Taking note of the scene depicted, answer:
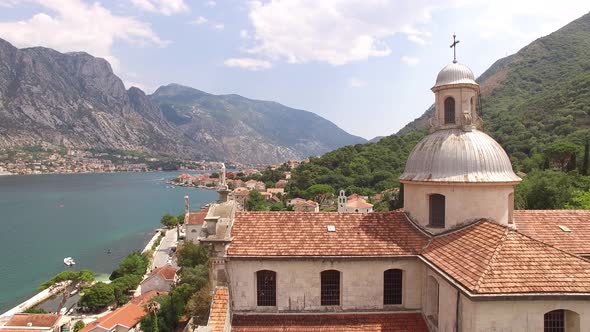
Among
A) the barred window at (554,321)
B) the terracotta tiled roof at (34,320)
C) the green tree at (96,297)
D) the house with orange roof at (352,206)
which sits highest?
the barred window at (554,321)

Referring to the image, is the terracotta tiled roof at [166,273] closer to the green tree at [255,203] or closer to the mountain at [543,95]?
the green tree at [255,203]

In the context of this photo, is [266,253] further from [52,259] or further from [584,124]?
[584,124]

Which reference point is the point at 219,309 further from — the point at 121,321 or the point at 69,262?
the point at 69,262

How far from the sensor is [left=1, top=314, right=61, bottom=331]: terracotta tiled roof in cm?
3588

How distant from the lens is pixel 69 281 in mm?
50969

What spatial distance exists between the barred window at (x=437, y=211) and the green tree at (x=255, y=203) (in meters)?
72.9

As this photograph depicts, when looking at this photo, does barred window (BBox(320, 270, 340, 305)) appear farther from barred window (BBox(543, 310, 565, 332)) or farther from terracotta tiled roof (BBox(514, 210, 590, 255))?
terracotta tiled roof (BBox(514, 210, 590, 255))

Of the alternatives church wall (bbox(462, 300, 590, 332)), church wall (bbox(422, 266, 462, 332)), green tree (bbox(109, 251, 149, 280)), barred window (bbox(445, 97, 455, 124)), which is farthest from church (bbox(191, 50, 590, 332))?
green tree (bbox(109, 251, 149, 280))

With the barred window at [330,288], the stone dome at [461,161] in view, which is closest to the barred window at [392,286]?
the barred window at [330,288]

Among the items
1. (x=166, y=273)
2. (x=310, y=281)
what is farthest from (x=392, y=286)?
(x=166, y=273)

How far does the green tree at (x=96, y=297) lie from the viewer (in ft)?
147

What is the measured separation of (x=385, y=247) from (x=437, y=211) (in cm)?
288

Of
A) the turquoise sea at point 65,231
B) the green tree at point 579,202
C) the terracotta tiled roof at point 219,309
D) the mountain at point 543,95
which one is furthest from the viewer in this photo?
the mountain at point 543,95

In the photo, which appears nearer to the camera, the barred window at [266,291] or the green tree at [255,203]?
the barred window at [266,291]
